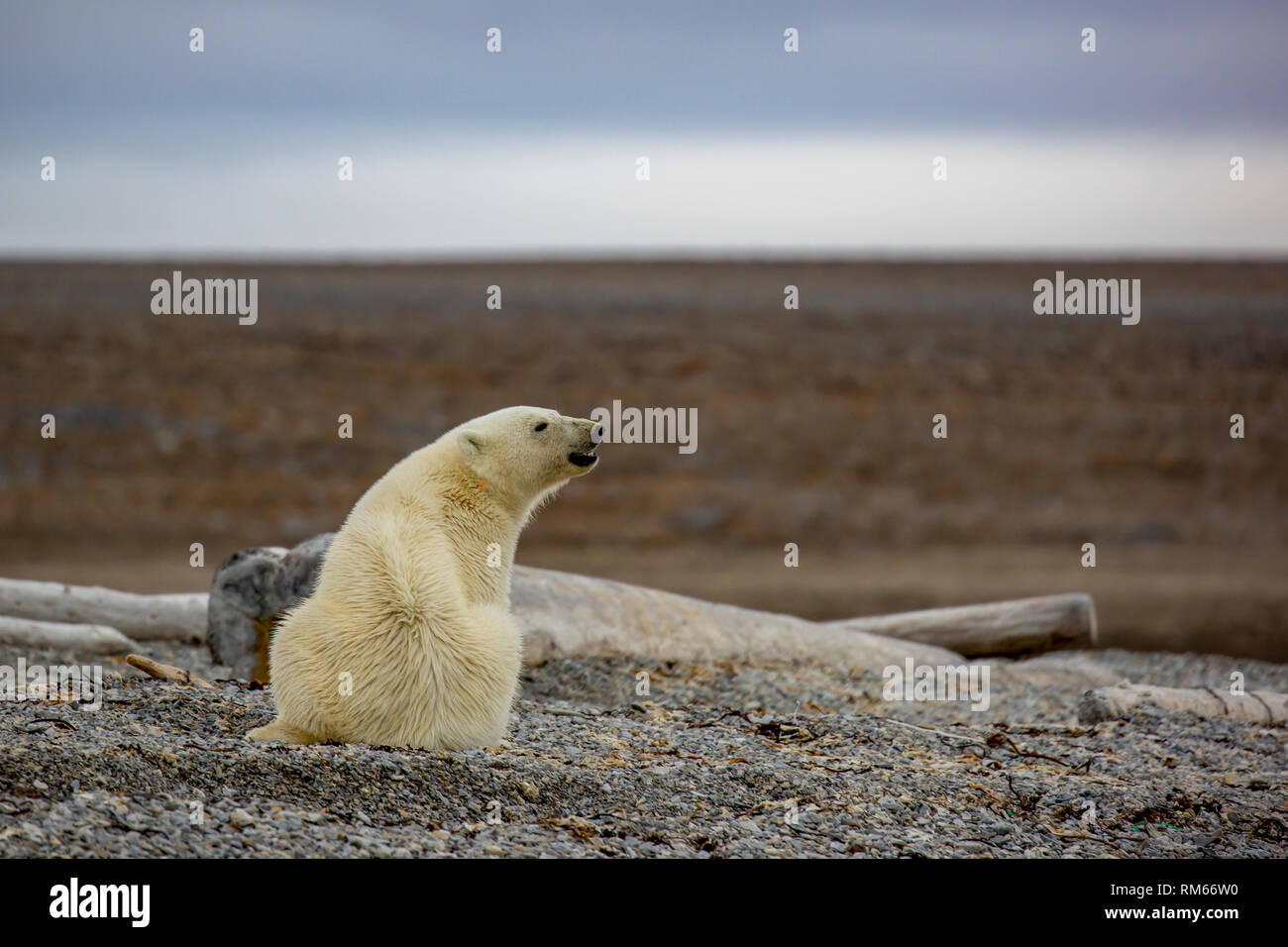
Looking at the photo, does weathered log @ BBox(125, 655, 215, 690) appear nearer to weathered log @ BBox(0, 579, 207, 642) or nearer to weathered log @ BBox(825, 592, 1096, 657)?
weathered log @ BBox(0, 579, 207, 642)

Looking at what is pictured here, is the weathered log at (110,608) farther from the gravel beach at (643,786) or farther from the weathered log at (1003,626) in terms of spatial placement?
the weathered log at (1003,626)

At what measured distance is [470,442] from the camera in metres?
5.76

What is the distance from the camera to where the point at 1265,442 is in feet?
88.7

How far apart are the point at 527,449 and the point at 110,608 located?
180 inches

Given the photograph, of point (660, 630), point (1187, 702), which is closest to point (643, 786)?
point (660, 630)

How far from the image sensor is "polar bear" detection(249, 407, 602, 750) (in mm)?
5152

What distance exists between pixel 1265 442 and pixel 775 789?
25170mm

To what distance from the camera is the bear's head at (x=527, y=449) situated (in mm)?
5785

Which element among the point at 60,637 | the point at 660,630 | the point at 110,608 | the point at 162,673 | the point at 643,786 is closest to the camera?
the point at 643,786

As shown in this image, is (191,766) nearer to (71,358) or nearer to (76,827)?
(76,827)

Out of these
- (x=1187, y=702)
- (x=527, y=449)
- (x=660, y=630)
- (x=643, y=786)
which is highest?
(x=527, y=449)

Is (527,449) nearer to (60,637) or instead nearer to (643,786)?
(643,786)
